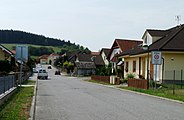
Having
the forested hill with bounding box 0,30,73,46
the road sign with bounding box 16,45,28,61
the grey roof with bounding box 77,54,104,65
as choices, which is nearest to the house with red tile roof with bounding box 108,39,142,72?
the grey roof with bounding box 77,54,104,65

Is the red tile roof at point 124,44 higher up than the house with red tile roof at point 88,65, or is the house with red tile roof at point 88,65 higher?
the red tile roof at point 124,44

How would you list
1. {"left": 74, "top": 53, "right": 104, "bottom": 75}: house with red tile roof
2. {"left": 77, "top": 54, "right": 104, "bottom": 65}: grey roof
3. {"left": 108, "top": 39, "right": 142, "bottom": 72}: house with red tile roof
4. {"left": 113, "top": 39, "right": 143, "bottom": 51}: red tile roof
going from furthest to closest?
{"left": 77, "top": 54, "right": 104, "bottom": 65}: grey roof, {"left": 74, "top": 53, "right": 104, "bottom": 75}: house with red tile roof, {"left": 108, "top": 39, "right": 142, "bottom": 72}: house with red tile roof, {"left": 113, "top": 39, "right": 143, "bottom": 51}: red tile roof

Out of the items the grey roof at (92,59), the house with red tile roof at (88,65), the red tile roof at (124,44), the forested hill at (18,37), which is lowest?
the house with red tile roof at (88,65)

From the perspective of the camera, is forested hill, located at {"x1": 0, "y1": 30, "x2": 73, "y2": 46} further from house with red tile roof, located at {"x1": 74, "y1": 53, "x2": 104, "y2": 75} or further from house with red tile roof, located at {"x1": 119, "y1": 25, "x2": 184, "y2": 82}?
house with red tile roof, located at {"x1": 119, "y1": 25, "x2": 184, "y2": 82}

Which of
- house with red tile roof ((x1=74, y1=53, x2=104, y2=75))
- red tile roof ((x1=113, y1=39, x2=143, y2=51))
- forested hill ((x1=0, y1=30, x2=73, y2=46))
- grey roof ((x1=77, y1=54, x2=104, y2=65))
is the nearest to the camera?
red tile roof ((x1=113, y1=39, x2=143, y2=51))

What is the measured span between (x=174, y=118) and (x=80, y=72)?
283 ft

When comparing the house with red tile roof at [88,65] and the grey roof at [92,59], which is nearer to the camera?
the house with red tile roof at [88,65]

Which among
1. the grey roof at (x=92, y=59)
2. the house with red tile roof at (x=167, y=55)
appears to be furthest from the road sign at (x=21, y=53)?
the grey roof at (x=92, y=59)

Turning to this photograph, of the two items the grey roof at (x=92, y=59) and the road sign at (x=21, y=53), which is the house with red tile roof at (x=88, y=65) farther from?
the road sign at (x=21, y=53)

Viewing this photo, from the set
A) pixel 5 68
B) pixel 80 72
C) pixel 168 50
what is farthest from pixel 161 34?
pixel 80 72

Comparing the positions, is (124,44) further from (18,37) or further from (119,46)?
(18,37)

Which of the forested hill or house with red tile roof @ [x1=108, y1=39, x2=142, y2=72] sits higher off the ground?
the forested hill

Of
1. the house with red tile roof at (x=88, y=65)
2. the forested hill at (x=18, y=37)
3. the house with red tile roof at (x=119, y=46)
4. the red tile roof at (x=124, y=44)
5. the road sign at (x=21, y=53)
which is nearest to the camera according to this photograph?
the road sign at (x=21, y=53)

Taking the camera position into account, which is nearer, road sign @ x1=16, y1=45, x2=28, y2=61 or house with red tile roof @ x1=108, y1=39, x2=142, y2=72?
road sign @ x1=16, y1=45, x2=28, y2=61
